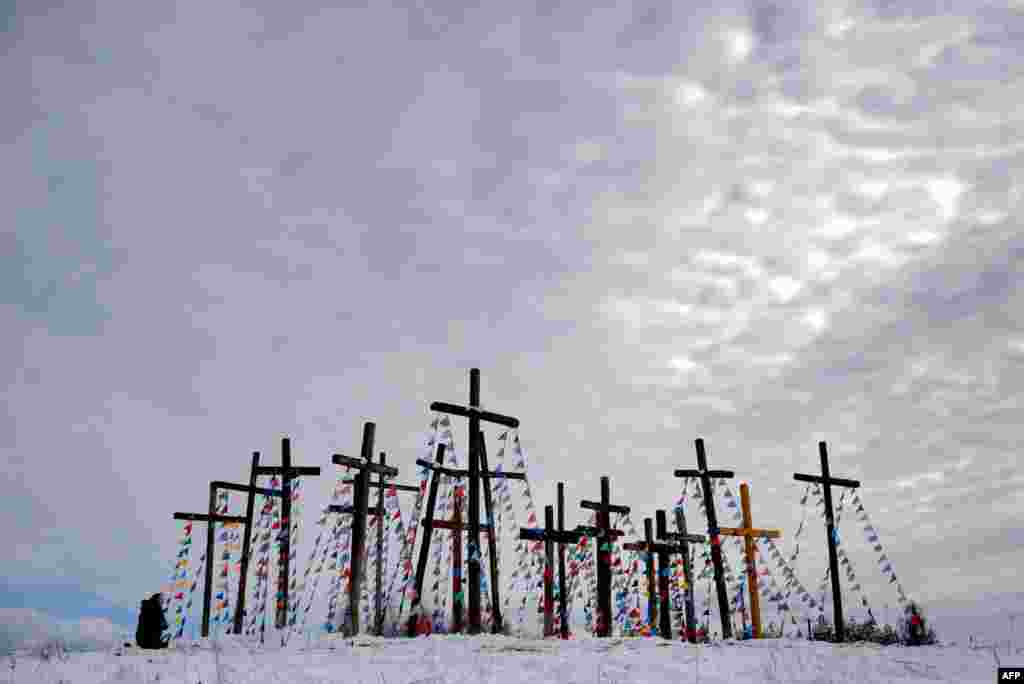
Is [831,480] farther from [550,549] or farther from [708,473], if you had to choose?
[550,549]

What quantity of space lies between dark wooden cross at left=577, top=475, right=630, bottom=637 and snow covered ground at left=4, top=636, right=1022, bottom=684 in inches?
244

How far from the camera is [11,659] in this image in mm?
16406

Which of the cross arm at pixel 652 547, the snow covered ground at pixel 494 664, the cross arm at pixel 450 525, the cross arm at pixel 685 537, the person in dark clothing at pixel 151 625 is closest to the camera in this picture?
the snow covered ground at pixel 494 664

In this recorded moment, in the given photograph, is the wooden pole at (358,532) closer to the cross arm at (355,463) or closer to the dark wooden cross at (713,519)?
the cross arm at (355,463)

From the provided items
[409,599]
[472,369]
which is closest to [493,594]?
[409,599]

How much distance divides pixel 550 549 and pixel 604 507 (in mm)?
2251

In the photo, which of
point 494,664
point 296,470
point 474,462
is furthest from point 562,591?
point 494,664

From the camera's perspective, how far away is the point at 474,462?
23703mm

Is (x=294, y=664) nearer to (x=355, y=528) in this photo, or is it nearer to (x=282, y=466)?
(x=355, y=528)

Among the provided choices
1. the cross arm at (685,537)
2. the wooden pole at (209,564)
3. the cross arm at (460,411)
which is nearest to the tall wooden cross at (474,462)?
the cross arm at (460,411)

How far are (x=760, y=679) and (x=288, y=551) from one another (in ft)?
57.7

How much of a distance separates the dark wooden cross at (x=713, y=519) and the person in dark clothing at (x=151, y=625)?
55.4ft

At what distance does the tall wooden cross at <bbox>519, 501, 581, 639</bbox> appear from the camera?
80.2 feet

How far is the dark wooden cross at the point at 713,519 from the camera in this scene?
27.3 meters
